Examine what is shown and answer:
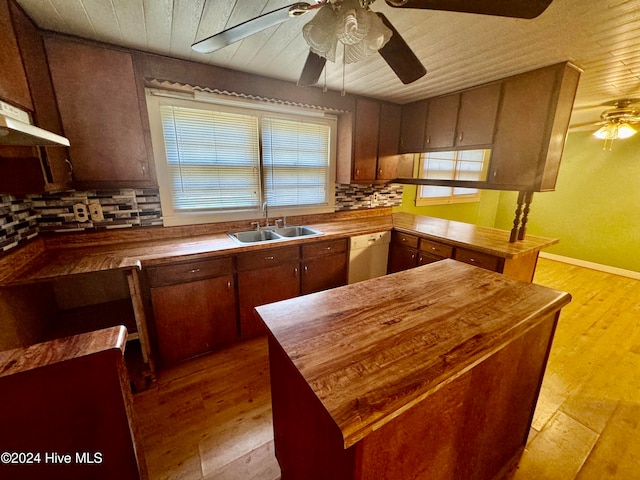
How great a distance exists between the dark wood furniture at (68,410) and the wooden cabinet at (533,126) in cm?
286

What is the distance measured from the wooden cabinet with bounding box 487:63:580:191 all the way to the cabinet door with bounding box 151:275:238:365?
8.50 feet

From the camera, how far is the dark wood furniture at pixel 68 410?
70 centimetres

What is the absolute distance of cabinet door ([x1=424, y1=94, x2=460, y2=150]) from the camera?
2662 mm

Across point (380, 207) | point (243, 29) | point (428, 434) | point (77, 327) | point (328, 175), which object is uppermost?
point (243, 29)

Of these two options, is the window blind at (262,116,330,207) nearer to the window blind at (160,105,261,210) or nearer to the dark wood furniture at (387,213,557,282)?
the window blind at (160,105,261,210)

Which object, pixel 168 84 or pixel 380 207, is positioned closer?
pixel 168 84

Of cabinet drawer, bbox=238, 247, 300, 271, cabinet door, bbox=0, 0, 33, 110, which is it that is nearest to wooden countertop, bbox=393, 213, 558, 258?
cabinet drawer, bbox=238, 247, 300, 271

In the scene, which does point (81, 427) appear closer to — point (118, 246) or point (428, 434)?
point (428, 434)

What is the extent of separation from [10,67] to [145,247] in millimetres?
1176

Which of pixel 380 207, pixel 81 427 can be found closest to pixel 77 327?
pixel 81 427

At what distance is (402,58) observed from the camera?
1241mm

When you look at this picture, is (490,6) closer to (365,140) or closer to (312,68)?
(312,68)

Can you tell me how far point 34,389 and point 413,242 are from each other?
9.09 feet

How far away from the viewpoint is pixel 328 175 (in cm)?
307
